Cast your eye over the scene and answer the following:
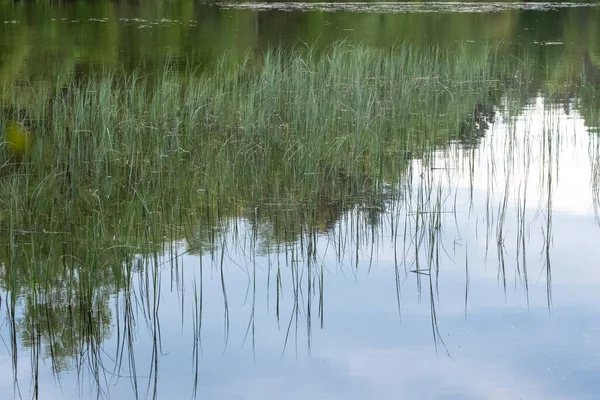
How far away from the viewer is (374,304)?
5254 mm

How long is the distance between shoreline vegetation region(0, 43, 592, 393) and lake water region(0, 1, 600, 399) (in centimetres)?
4

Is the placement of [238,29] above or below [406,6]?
below

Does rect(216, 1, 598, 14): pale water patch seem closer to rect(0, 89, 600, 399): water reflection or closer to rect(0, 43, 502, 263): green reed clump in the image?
rect(0, 43, 502, 263): green reed clump

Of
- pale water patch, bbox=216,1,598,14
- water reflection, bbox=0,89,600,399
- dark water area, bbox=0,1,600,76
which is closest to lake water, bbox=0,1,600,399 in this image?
water reflection, bbox=0,89,600,399

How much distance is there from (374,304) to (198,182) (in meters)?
2.54

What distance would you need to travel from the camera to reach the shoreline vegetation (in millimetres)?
5105

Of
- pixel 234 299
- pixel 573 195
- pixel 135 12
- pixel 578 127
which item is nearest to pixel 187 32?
pixel 135 12

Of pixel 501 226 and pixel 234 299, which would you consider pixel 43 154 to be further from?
pixel 501 226

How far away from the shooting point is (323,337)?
4770mm

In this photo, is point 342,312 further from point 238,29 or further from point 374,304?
point 238,29

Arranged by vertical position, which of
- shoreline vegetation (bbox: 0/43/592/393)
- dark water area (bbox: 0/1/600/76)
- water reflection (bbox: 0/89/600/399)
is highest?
dark water area (bbox: 0/1/600/76)

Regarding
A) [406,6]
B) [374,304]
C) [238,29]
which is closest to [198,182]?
[374,304]

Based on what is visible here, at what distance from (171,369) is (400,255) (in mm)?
2006

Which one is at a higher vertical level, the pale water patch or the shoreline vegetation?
the pale water patch
